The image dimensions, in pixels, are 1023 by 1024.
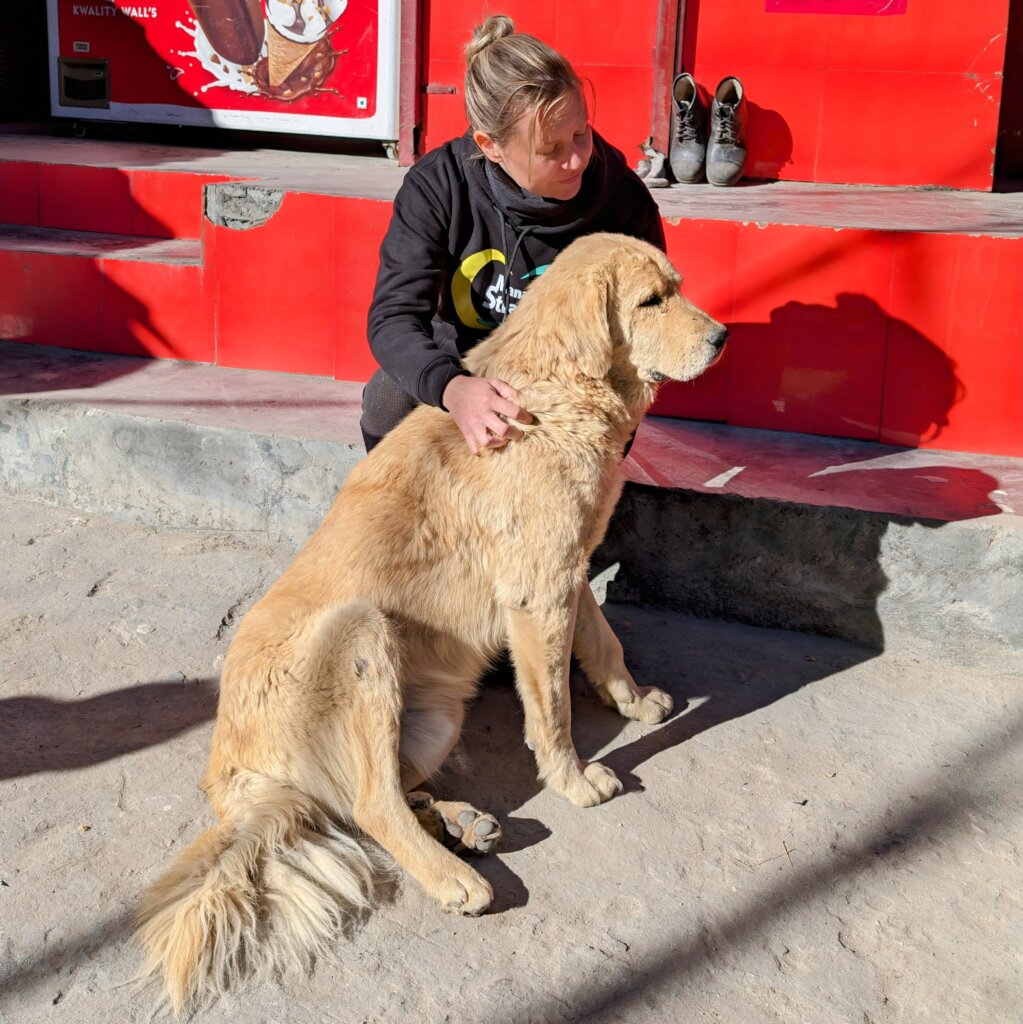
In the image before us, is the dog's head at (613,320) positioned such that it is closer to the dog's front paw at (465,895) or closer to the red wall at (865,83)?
the dog's front paw at (465,895)

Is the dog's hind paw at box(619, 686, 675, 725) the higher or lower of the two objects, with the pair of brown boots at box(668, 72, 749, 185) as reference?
lower

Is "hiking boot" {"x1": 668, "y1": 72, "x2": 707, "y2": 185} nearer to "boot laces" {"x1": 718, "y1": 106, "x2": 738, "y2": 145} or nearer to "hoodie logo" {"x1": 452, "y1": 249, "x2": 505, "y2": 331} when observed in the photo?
"boot laces" {"x1": 718, "y1": 106, "x2": 738, "y2": 145}

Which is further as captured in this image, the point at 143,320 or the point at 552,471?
the point at 143,320

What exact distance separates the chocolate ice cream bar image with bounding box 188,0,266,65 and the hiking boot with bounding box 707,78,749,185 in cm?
334

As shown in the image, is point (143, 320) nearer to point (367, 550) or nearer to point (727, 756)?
point (367, 550)

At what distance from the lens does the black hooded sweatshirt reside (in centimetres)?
311

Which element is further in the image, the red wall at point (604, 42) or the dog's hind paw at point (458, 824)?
the red wall at point (604, 42)

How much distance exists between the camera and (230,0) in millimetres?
7500

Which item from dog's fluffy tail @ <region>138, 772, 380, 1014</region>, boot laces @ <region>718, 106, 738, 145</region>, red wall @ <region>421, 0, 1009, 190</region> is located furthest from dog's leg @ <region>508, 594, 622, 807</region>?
red wall @ <region>421, 0, 1009, 190</region>

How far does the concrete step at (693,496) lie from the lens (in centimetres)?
340

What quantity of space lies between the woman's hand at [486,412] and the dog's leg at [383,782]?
58cm

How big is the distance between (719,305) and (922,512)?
1222 mm

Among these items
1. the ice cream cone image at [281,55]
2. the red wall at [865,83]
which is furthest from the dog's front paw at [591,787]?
the ice cream cone image at [281,55]

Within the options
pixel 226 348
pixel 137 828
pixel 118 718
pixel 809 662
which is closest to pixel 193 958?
pixel 137 828
